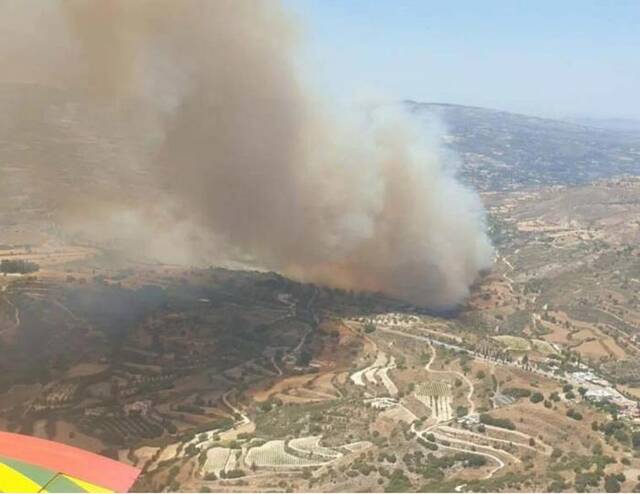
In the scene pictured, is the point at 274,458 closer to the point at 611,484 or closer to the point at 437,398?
the point at 437,398

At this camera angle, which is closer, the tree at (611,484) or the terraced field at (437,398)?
the tree at (611,484)

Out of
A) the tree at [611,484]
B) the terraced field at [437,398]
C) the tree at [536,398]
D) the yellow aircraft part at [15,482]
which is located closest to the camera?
the yellow aircraft part at [15,482]

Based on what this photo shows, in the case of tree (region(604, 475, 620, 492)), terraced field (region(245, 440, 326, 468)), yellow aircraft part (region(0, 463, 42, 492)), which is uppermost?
yellow aircraft part (region(0, 463, 42, 492))

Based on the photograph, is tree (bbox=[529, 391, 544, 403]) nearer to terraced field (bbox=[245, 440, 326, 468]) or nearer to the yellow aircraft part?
terraced field (bbox=[245, 440, 326, 468])

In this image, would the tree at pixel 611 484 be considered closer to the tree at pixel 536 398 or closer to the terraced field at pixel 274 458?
the terraced field at pixel 274 458

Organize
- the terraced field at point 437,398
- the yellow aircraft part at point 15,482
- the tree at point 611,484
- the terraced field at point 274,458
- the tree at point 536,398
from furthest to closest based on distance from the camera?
1. the tree at point 536,398
2. the terraced field at point 437,398
3. the terraced field at point 274,458
4. the tree at point 611,484
5. the yellow aircraft part at point 15,482

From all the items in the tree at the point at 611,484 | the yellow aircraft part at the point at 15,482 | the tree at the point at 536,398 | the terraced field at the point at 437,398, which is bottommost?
the terraced field at the point at 437,398

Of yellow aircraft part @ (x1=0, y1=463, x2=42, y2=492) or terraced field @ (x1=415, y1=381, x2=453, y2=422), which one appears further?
terraced field @ (x1=415, y1=381, x2=453, y2=422)

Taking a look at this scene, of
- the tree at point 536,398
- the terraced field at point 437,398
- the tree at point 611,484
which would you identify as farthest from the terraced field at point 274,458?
the tree at point 536,398

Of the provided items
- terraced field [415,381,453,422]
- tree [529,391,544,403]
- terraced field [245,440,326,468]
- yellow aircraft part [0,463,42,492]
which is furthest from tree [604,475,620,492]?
yellow aircraft part [0,463,42,492]

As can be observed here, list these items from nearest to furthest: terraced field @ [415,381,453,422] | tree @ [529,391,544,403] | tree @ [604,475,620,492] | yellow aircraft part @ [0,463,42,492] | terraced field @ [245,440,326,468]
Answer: yellow aircraft part @ [0,463,42,492] < tree @ [604,475,620,492] < terraced field @ [245,440,326,468] < terraced field @ [415,381,453,422] < tree @ [529,391,544,403]

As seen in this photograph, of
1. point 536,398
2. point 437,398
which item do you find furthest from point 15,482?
point 536,398

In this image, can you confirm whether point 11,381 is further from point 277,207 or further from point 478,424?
point 277,207
